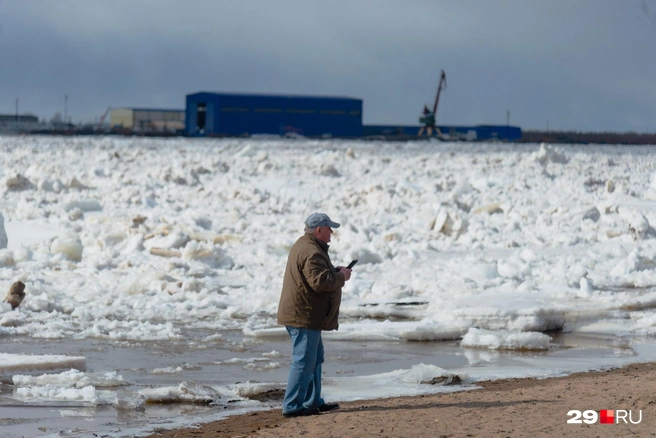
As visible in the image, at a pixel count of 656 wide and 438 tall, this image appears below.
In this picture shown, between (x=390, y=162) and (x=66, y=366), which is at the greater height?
(x=390, y=162)

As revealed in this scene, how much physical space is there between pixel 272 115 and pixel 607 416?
72.4 metres

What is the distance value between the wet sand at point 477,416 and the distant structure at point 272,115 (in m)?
69.0

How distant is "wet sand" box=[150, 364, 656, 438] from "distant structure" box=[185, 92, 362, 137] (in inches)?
2715

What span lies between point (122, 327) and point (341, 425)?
4.92 meters

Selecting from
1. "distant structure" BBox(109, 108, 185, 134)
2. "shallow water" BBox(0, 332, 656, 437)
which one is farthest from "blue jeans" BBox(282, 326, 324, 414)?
"distant structure" BBox(109, 108, 185, 134)

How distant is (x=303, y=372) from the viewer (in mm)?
6129

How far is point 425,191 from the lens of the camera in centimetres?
2273

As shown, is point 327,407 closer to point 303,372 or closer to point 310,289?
point 303,372

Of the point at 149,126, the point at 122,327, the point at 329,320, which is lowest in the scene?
the point at 122,327

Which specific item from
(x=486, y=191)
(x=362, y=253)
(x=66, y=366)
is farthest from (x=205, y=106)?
(x=66, y=366)

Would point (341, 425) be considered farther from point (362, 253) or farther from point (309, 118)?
point (309, 118)

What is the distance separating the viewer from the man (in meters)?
5.92

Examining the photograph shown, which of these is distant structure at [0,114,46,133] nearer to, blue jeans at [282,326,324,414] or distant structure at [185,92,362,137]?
distant structure at [185,92,362,137]

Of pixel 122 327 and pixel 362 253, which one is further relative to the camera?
pixel 362 253
